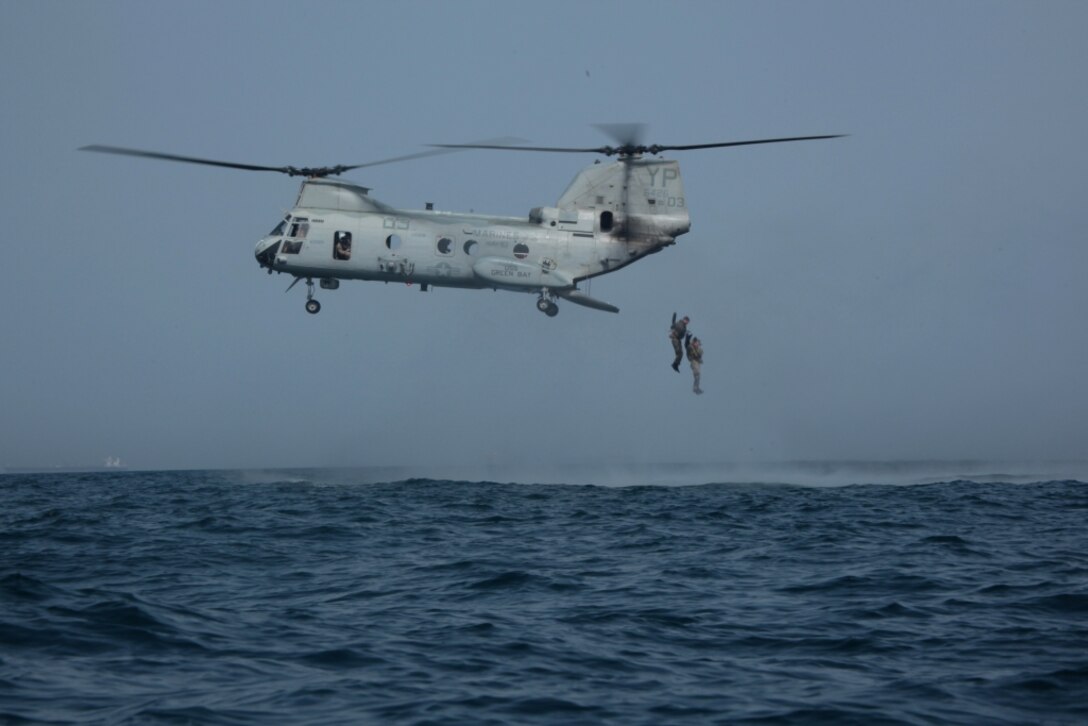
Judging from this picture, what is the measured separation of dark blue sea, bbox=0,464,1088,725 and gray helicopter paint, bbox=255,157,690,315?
34.9 feet

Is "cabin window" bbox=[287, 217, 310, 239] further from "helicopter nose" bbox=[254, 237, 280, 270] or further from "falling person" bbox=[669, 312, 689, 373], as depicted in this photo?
"falling person" bbox=[669, 312, 689, 373]

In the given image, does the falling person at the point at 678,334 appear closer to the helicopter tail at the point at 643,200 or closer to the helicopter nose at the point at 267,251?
the helicopter tail at the point at 643,200

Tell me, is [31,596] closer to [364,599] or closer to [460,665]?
[364,599]

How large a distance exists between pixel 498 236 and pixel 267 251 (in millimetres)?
8188

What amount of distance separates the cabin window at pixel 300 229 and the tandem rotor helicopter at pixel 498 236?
1.4 inches

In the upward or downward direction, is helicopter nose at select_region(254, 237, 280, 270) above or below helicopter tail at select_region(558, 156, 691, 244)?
below

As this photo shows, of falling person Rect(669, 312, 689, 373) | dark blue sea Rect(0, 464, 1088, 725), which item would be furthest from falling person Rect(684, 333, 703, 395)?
dark blue sea Rect(0, 464, 1088, 725)

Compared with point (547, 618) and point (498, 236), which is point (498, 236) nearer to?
point (498, 236)

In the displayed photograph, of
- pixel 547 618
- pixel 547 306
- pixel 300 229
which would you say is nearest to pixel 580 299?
pixel 547 306

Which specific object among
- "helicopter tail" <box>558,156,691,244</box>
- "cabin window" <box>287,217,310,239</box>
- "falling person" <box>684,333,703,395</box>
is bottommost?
"falling person" <box>684,333,703,395</box>

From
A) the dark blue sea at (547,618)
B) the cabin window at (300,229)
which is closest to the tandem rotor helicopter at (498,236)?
the cabin window at (300,229)

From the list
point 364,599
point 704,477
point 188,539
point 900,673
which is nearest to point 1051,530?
point 900,673

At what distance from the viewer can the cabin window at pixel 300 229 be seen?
128 ft

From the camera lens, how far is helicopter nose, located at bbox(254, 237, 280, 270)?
128ft
